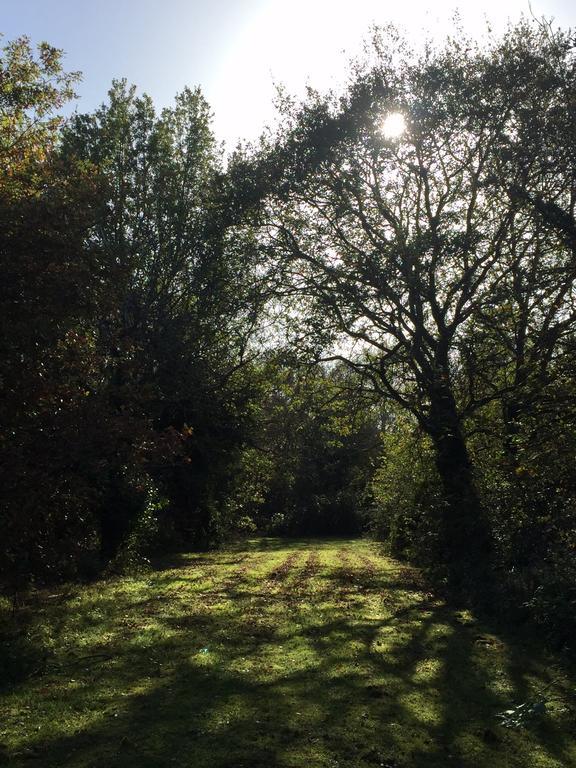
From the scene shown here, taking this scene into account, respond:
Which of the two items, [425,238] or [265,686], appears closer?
[265,686]

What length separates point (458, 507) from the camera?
60.1 ft

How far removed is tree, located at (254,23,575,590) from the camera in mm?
16312

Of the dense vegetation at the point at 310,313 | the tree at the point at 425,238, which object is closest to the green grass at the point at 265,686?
the dense vegetation at the point at 310,313

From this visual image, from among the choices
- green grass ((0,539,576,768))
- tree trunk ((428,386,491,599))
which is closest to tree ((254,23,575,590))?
tree trunk ((428,386,491,599))

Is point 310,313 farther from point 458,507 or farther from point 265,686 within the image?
point 265,686

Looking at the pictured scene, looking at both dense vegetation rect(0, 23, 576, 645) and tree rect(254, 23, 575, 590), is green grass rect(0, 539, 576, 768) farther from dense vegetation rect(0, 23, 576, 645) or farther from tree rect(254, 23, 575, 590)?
tree rect(254, 23, 575, 590)

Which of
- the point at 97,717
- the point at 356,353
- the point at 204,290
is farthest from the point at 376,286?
the point at 97,717

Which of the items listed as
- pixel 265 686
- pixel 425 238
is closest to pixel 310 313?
pixel 425 238

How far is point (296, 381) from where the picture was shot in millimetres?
22062

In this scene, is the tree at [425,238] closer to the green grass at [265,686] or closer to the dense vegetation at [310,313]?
the dense vegetation at [310,313]

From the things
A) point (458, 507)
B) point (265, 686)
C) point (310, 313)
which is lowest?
point (265, 686)

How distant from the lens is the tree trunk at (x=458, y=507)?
16641 millimetres

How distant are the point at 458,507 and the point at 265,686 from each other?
1172 cm

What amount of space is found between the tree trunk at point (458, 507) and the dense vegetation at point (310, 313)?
9 cm
